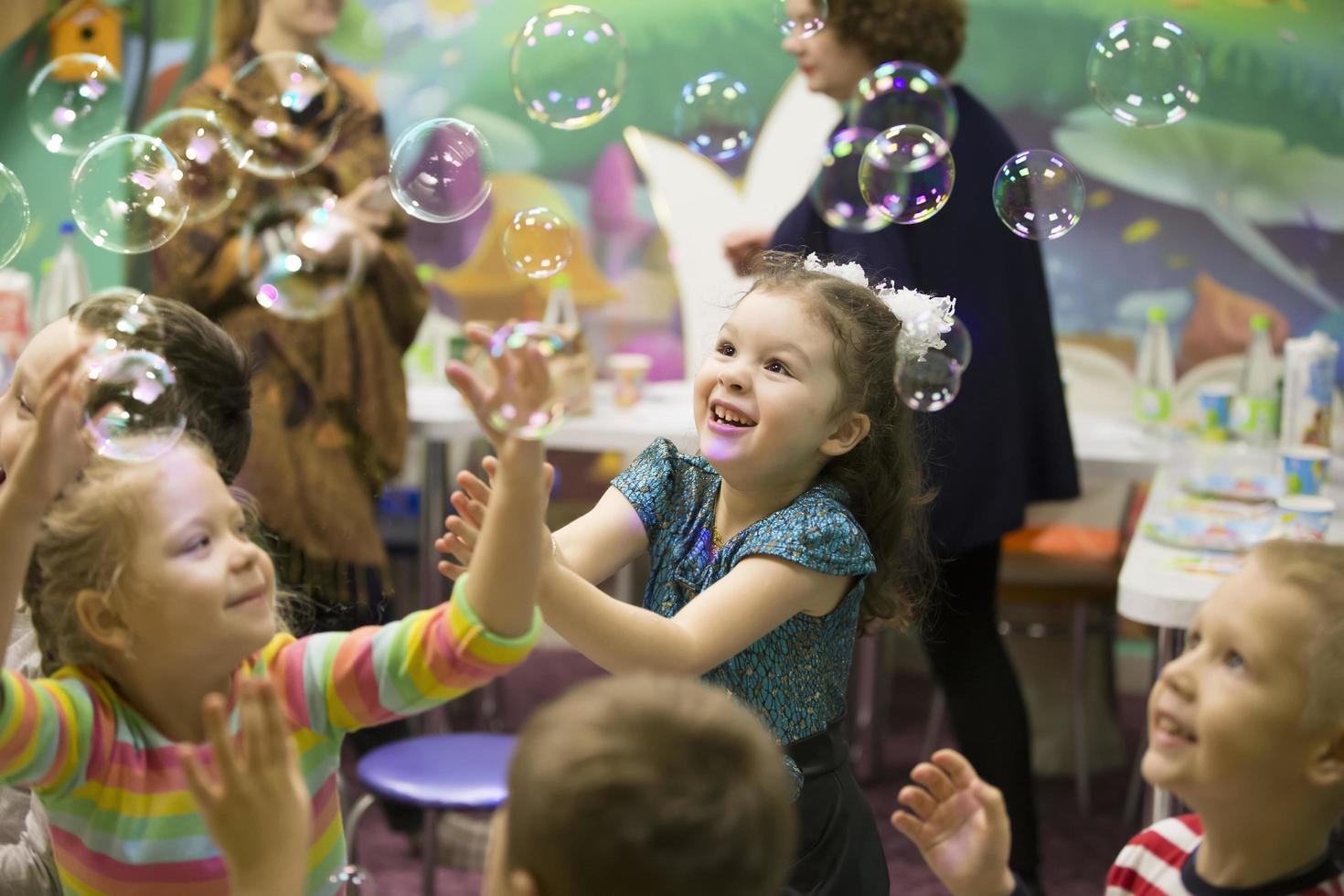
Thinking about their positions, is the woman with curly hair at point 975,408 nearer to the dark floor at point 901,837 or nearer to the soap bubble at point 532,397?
the dark floor at point 901,837

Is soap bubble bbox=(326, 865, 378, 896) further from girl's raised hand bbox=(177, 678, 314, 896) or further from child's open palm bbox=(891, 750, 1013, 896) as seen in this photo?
child's open palm bbox=(891, 750, 1013, 896)

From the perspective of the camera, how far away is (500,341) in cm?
125

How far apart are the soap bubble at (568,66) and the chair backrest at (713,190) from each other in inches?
73.5

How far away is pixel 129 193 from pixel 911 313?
961 millimetres

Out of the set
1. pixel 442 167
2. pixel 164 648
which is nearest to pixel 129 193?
pixel 442 167

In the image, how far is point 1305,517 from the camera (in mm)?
2463

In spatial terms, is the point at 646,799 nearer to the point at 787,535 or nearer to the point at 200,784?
the point at 200,784

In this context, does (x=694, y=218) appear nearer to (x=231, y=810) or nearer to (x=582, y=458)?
(x=582, y=458)

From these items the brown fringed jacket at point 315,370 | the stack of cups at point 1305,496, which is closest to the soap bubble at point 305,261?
the brown fringed jacket at point 315,370

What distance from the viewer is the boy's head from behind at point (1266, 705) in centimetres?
123

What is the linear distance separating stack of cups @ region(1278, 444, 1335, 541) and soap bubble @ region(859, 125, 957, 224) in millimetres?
745

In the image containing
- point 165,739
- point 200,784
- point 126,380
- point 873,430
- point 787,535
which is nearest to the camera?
point 200,784

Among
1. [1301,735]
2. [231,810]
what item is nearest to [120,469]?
[231,810]

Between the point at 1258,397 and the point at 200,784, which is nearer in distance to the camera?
the point at 200,784
